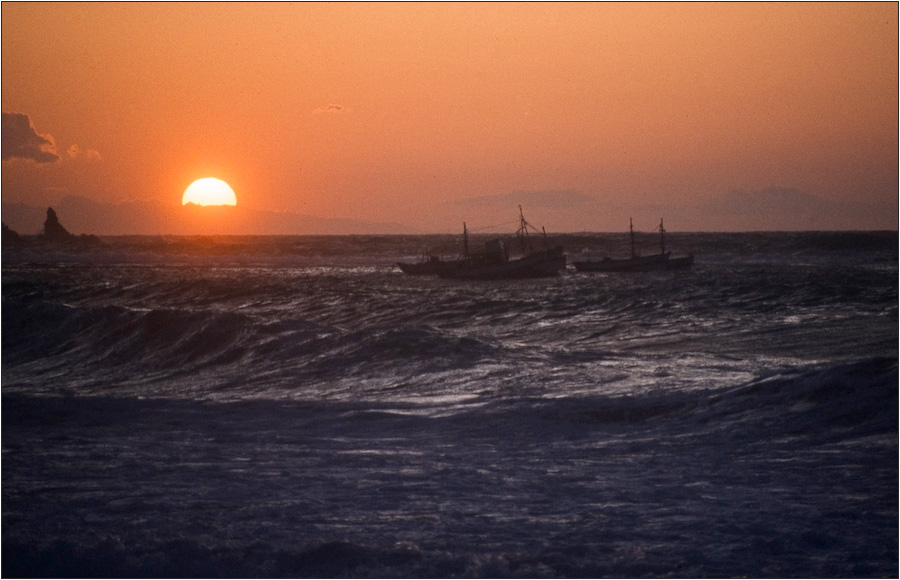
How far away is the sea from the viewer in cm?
572

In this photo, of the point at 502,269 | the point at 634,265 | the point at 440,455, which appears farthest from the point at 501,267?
the point at 440,455

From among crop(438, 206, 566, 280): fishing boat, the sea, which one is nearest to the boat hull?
crop(438, 206, 566, 280): fishing boat

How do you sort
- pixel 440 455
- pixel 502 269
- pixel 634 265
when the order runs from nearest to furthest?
pixel 440 455 → pixel 502 269 → pixel 634 265

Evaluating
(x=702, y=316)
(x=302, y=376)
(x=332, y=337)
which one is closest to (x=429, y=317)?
(x=702, y=316)

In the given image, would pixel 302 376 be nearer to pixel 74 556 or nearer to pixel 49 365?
pixel 49 365

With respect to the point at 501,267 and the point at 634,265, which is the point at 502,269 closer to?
the point at 501,267

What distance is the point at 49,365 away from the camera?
17.6 meters

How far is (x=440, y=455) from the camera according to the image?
841cm

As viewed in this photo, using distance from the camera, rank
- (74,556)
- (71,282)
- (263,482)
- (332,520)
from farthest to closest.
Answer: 1. (71,282)
2. (263,482)
3. (332,520)
4. (74,556)

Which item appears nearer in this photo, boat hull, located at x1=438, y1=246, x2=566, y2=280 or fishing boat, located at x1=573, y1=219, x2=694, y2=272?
boat hull, located at x1=438, y1=246, x2=566, y2=280

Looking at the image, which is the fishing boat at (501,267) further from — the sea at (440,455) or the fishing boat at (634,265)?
the sea at (440,455)

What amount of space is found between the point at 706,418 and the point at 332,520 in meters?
5.29

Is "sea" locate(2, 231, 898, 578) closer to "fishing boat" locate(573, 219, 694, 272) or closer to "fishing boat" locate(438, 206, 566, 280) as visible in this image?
"fishing boat" locate(438, 206, 566, 280)

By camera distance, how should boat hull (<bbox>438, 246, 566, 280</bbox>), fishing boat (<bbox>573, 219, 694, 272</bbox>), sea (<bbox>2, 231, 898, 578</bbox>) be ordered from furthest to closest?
fishing boat (<bbox>573, 219, 694, 272</bbox>) → boat hull (<bbox>438, 246, 566, 280</bbox>) → sea (<bbox>2, 231, 898, 578</bbox>)
